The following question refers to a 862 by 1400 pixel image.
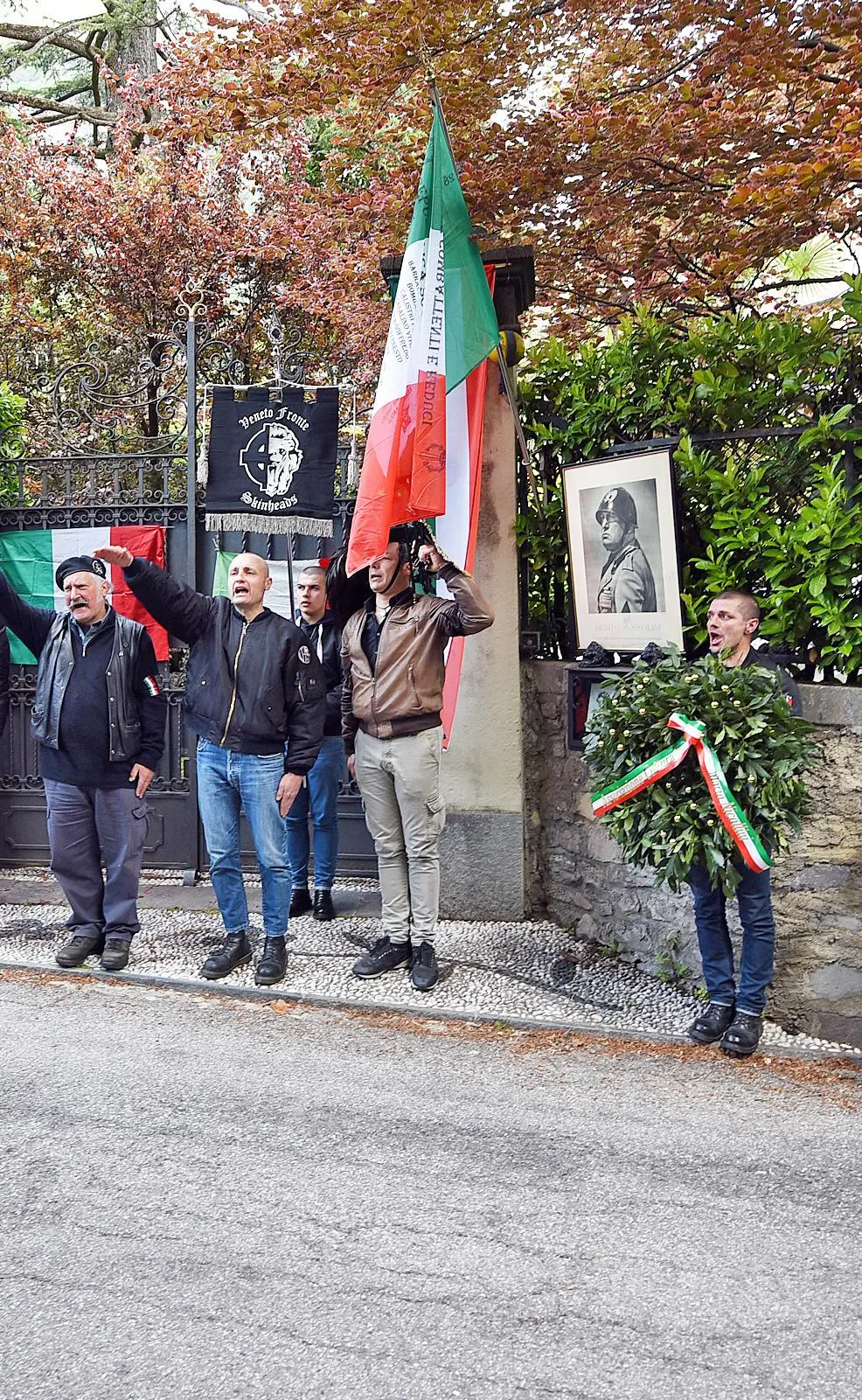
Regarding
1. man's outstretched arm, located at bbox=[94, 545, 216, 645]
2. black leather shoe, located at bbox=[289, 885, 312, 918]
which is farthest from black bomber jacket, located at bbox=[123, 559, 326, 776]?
black leather shoe, located at bbox=[289, 885, 312, 918]

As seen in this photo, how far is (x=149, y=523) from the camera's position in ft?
25.5

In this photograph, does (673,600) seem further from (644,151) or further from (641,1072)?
(644,151)

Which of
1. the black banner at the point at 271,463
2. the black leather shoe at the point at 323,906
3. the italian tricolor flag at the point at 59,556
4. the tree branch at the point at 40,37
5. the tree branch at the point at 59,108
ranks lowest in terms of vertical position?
the black leather shoe at the point at 323,906

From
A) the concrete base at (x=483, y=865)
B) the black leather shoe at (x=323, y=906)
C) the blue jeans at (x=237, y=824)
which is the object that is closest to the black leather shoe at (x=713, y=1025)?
the concrete base at (x=483, y=865)

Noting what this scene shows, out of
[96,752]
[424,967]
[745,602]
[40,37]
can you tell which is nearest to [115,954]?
[96,752]

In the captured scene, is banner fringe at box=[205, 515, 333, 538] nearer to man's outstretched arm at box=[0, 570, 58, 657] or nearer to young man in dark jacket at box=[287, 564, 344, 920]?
young man in dark jacket at box=[287, 564, 344, 920]

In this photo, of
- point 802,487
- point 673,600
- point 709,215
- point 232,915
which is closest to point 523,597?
point 673,600

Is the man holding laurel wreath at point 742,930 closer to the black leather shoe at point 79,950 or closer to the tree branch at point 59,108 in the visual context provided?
the black leather shoe at point 79,950

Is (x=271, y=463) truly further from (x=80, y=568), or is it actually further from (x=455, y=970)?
(x=455, y=970)

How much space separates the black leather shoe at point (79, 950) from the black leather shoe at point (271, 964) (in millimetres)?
934

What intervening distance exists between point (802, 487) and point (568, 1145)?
3141mm

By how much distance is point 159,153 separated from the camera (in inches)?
594

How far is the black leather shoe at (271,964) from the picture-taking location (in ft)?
18.4

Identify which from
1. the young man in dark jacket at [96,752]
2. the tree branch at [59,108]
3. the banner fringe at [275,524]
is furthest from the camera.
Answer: the tree branch at [59,108]
